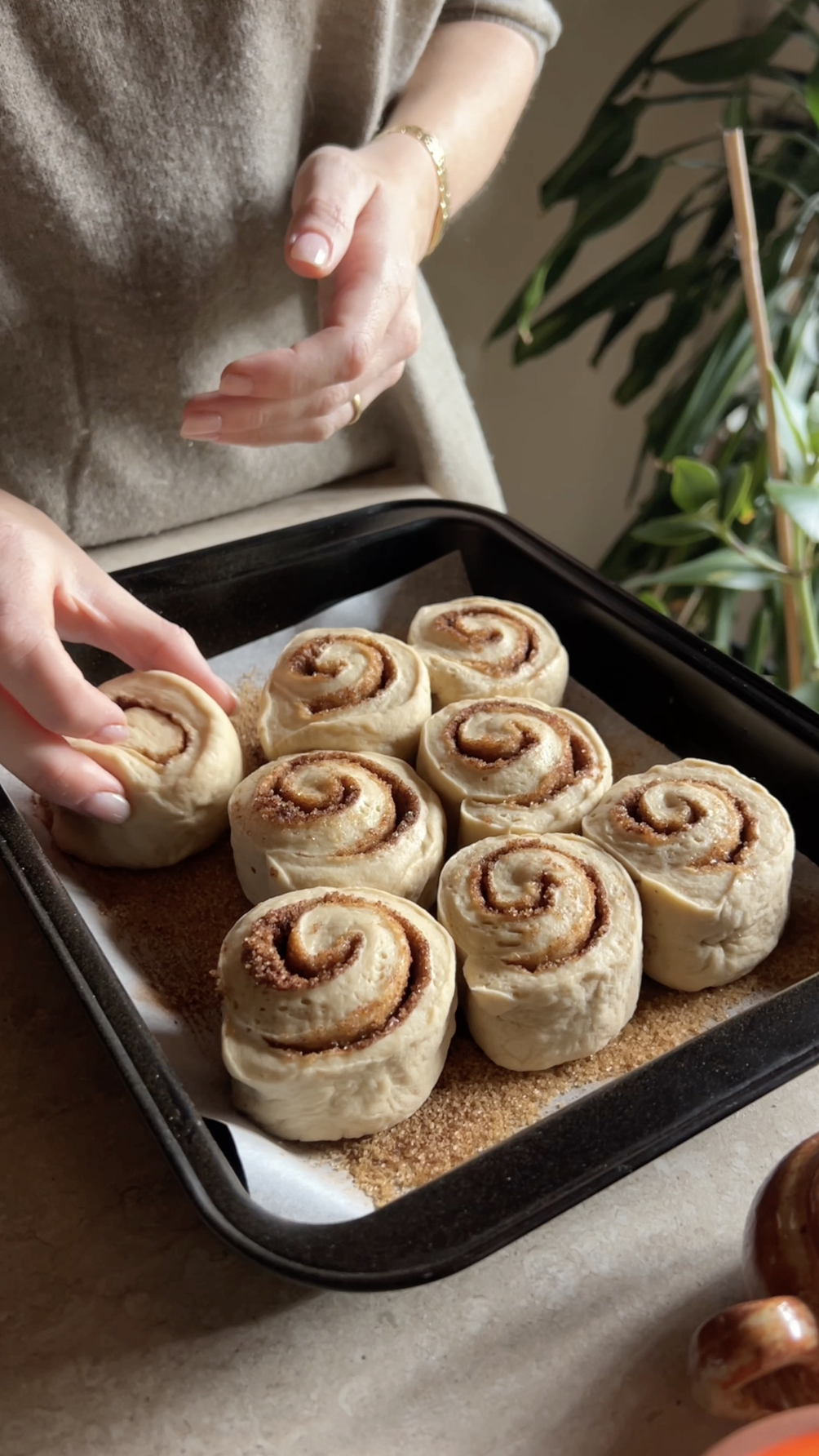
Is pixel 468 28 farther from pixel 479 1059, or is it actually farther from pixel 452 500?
pixel 479 1059

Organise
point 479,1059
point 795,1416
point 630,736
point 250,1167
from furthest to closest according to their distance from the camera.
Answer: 1. point 630,736
2. point 479,1059
3. point 250,1167
4. point 795,1416

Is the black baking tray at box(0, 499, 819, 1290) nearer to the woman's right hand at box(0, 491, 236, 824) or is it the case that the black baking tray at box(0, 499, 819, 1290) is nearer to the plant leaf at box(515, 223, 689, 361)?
the woman's right hand at box(0, 491, 236, 824)

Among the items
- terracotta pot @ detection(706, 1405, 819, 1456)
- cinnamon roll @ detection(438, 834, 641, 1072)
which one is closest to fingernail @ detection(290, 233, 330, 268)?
cinnamon roll @ detection(438, 834, 641, 1072)

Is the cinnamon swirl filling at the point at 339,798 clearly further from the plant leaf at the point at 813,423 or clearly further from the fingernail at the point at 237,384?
the plant leaf at the point at 813,423

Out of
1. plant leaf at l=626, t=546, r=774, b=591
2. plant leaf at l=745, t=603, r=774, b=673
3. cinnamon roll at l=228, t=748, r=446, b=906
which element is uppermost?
plant leaf at l=626, t=546, r=774, b=591

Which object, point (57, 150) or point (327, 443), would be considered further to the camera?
point (327, 443)

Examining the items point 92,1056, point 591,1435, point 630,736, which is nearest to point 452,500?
point 630,736
